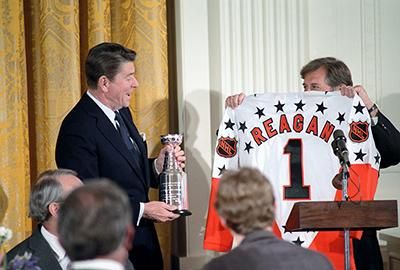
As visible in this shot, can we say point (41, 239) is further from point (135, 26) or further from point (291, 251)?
point (135, 26)

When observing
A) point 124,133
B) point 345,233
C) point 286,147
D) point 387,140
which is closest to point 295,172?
point 286,147

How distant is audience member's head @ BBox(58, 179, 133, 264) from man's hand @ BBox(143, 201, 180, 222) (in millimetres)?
2178

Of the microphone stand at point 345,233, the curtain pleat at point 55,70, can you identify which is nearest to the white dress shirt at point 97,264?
the microphone stand at point 345,233

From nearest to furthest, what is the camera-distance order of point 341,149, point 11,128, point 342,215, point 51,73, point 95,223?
1. point 95,223
2. point 342,215
3. point 341,149
4. point 11,128
5. point 51,73

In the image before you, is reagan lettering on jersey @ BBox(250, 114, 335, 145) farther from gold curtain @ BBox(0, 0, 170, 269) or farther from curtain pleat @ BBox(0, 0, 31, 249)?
curtain pleat @ BBox(0, 0, 31, 249)

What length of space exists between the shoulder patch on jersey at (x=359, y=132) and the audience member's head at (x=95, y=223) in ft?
8.64

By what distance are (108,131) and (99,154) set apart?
12 centimetres

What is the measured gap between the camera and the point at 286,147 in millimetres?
4691

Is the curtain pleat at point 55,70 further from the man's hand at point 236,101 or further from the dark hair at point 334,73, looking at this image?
the dark hair at point 334,73

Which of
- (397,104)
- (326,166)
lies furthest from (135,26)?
(397,104)

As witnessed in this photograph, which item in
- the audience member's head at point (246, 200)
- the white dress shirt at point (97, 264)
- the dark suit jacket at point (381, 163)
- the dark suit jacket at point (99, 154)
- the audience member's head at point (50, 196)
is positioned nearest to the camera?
the white dress shirt at point (97, 264)

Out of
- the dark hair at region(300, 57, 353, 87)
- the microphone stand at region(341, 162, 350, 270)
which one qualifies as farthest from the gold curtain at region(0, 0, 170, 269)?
the microphone stand at region(341, 162, 350, 270)

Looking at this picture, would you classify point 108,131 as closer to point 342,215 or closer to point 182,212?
point 182,212

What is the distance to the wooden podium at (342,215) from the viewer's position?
386 cm
